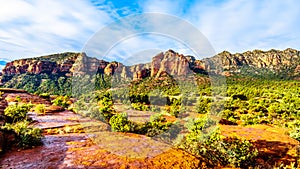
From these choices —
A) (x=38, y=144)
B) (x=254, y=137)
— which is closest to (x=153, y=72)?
(x=254, y=137)

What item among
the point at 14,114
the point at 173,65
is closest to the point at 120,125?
the point at 14,114

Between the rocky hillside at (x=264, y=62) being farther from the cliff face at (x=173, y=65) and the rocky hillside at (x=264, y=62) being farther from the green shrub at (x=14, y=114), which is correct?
the green shrub at (x=14, y=114)

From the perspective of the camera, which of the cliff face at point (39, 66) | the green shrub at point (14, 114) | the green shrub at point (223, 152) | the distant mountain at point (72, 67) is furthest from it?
the cliff face at point (39, 66)

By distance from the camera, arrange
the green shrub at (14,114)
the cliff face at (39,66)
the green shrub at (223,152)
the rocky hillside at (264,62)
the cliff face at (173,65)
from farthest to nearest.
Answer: the cliff face at (39,66), the rocky hillside at (264,62), the cliff face at (173,65), the green shrub at (14,114), the green shrub at (223,152)

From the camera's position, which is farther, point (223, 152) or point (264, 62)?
point (264, 62)

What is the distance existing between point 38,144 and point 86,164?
3187 mm

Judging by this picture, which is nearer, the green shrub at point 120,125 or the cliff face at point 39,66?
the green shrub at point 120,125

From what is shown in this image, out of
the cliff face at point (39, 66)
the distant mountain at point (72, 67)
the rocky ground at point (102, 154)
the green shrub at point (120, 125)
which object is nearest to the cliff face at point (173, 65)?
the green shrub at point (120, 125)

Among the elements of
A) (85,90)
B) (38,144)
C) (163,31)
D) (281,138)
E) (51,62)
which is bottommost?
(281,138)

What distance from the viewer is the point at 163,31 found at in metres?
11.2

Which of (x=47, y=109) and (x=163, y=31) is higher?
(x=163, y=31)

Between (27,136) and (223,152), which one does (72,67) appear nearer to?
(27,136)

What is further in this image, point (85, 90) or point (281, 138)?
point (85, 90)

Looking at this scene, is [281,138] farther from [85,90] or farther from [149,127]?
[85,90]
